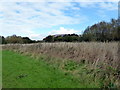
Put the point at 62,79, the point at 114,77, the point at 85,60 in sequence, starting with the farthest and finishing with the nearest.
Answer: the point at 85,60
the point at 62,79
the point at 114,77

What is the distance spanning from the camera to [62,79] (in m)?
9.23

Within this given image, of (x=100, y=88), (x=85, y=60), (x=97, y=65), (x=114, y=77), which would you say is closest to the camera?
(x=100, y=88)

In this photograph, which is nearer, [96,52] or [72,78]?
[72,78]

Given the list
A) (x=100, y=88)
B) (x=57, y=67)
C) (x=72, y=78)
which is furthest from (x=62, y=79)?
(x=57, y=67)

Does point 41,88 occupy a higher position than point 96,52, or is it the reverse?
point 96,52

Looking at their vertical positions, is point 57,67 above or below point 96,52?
below

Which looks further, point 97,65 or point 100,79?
point 97,65

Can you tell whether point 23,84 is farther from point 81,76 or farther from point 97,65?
point 97,65

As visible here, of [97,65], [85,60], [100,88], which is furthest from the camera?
[85,60]

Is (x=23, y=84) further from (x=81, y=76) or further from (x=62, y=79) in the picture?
(x=81, y=76)

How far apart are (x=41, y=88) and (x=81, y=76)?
2209 millimetres

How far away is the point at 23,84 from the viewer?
8.64 metres

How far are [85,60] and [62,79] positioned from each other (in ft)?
11.3

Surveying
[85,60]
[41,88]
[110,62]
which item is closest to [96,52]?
[85,60]
